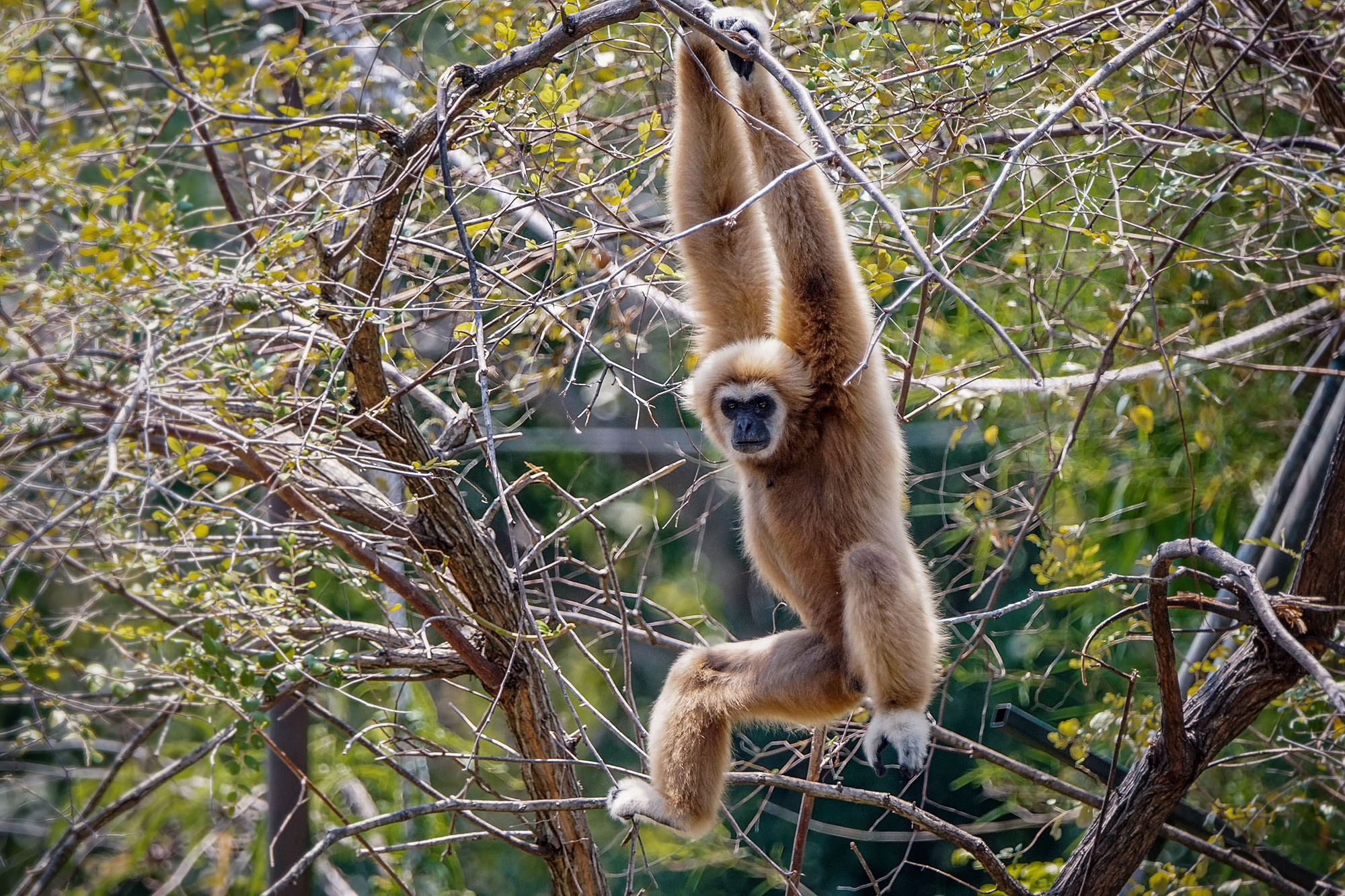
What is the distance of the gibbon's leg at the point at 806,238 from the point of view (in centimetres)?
303

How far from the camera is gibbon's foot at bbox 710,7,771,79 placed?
9.27 feet

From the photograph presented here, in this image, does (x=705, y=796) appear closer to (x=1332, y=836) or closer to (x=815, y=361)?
(x=815, y=361)

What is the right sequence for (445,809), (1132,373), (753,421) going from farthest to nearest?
1. (1132,373)
2. (753,421)
3. (445,809)

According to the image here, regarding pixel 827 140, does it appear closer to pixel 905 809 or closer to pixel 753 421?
pixel 753 421

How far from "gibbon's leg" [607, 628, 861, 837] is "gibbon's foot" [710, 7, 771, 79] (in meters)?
1.73

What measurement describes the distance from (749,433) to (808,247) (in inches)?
23.3

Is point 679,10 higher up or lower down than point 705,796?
higher up

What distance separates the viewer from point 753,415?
10.7 ft

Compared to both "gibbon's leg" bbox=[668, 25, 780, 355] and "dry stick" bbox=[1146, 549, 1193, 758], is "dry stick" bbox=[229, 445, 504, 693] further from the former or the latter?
"dry stick" bbox=[1146, 549, 1193, 758]

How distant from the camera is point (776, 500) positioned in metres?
3.48

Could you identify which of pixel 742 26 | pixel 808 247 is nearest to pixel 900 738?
pixel 808 247

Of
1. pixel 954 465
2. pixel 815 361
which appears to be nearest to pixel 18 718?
pixel 954 465

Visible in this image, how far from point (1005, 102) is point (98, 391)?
3753mm

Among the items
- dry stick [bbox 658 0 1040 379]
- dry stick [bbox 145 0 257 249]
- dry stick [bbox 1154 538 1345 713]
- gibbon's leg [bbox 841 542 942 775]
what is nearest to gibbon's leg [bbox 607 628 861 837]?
gibbon's leg [bbox 841 542 942 775]
